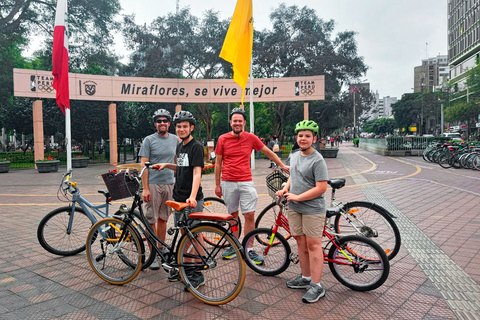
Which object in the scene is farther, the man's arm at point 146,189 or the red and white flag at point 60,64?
the red and white flag at point 60,64

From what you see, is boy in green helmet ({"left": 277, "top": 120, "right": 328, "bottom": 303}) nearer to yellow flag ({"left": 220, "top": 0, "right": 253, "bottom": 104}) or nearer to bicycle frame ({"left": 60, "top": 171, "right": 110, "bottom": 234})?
bicycle frame ({"left": 60, "top": 171, "right": 110, "bottom": 234})

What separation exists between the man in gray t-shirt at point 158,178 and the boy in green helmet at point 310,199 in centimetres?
160

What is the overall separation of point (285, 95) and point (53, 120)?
60.7 ft

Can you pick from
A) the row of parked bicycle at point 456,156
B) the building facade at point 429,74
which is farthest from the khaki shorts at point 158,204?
the building facade at point 429,74

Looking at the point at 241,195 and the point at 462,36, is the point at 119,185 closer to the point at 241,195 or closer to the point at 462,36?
the point at 241,195

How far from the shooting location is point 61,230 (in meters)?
5.04

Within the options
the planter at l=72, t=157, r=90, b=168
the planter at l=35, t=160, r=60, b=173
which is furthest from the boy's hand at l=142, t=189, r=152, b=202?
the planter at l=72, t=157, r=90, b=168

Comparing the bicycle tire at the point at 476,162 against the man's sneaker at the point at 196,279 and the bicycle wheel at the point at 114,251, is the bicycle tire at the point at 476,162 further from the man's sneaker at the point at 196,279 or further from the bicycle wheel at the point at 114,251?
the bicycle wheel at the point at 114,251

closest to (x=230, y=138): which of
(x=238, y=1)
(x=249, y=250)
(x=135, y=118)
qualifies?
(x=249, y=250)

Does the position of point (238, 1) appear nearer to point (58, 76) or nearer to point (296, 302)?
point (58, 76)

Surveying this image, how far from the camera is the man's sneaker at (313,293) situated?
3557mm

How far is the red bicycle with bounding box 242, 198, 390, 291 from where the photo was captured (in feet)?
12.2

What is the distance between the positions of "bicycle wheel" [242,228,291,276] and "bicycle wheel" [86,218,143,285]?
47.9 inches

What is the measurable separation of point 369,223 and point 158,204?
255 cm
